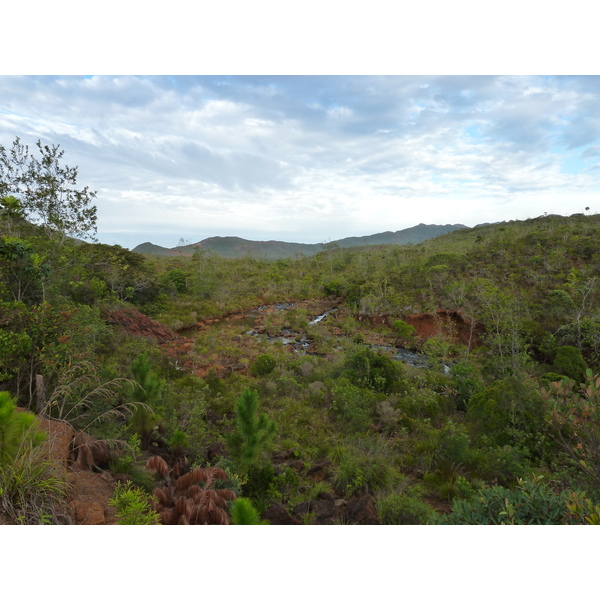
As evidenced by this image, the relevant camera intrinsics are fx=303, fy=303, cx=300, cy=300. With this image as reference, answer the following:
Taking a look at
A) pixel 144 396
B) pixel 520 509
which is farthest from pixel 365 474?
pixel 144 396

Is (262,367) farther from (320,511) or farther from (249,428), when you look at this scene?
(320,511)

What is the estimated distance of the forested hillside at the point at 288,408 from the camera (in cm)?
321

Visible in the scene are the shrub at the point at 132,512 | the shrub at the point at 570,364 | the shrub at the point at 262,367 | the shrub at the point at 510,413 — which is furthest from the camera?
the shrub at the point at 262,367

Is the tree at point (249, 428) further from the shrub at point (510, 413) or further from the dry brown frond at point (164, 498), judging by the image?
the shrub at point (510, 413)

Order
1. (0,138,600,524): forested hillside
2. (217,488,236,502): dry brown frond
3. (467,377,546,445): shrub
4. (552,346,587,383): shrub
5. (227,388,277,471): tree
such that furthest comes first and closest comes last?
(552,346,587,383): shrub < (467,377,546,445): shrub < (227,388,277,471): tree < (217,488,236,502): dry brown frond < (0,138,600,524): forested hillside

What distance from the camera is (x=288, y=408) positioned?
9.01 meters

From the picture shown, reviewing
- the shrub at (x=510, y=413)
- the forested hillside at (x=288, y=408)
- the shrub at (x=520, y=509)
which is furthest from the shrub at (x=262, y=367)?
the shrub at (x=520, y=509)

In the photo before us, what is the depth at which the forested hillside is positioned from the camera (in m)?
3.21

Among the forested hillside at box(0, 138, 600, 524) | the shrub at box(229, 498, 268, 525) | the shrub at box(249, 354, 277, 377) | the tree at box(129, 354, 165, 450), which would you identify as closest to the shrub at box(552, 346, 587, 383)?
the forested hillside at box(0, 138, 600, 524)

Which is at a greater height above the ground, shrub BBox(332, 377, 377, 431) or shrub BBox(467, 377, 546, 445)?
shrub BBox(467, 377, 546, 445)

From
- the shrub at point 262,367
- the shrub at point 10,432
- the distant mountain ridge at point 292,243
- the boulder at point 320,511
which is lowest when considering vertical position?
the boulder at point 320,511

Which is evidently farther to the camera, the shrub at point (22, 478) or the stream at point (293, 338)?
the stream at point (293, 338)

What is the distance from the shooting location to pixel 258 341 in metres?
17.4

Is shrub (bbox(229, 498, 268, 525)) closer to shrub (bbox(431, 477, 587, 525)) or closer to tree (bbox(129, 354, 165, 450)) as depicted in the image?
shrub (bbox(431, 477, 587, 525))
